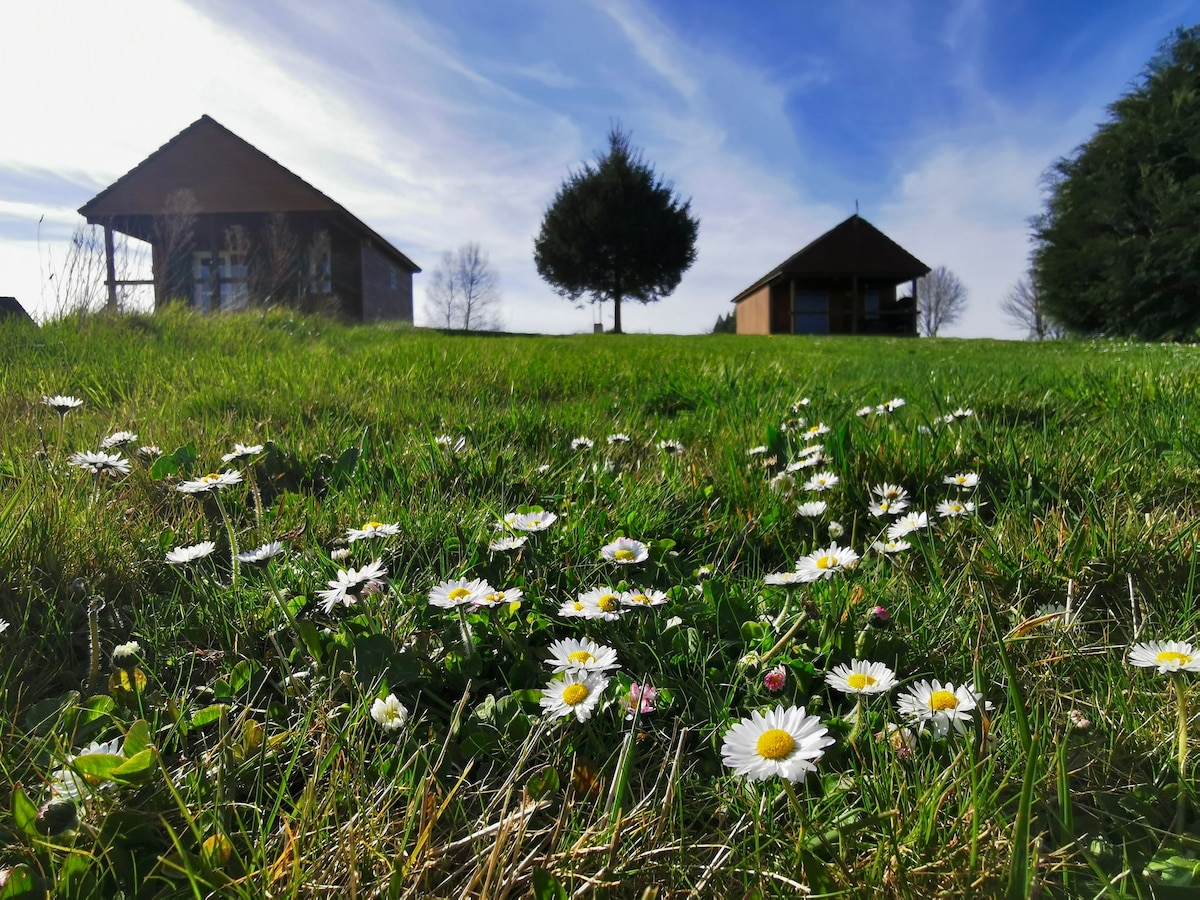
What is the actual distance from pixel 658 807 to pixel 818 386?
3.28 m

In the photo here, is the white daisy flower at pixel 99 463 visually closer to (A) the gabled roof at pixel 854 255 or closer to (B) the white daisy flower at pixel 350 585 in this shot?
(B) the white daisy flower at pixel 350 585

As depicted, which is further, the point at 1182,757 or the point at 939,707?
the point at 939,707

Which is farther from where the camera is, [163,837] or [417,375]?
[417,375]

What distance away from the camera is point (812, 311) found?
3111 cm

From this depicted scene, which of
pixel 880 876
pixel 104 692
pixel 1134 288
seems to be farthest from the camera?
pixel 1134 288

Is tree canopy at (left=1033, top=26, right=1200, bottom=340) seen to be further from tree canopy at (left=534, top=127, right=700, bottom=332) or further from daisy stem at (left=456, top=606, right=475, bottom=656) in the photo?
daisy stem at (left=456, top=606, right=475, bottom=656)

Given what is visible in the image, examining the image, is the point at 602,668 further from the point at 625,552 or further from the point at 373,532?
the point at 373,532

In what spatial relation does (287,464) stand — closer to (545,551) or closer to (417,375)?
(545,551)

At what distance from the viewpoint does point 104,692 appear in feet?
3.85

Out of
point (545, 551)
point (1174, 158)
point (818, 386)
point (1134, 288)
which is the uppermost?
point (1174, 158)

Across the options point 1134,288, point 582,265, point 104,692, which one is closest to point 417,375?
point 104,692

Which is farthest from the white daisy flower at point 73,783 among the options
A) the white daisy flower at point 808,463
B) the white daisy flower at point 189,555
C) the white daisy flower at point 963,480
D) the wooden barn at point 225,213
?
the wooden barn at point 225,213

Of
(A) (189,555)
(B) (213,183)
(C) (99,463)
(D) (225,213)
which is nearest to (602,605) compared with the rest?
(A) (189,555)

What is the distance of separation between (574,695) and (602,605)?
241 mm
